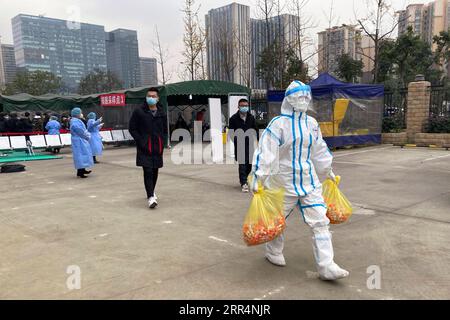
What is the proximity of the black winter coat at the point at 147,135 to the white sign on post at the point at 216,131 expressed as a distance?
5020mm

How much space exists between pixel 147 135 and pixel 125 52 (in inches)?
1238

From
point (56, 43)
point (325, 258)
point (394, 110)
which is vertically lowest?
point (325, 258)

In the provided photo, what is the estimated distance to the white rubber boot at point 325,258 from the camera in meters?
3.16

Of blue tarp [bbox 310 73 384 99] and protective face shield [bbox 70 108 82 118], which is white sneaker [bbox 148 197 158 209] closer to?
protective face shield [bbox 70 108 82 118]

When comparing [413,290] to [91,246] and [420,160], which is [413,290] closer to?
[91,246]

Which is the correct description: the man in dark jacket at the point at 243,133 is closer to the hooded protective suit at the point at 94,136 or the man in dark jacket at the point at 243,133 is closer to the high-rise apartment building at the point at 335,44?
the hooded protective suit at the point at 94,136

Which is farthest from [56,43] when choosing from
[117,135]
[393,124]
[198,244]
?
[198,244]

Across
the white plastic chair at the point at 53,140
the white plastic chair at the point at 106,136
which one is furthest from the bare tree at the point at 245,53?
the white plastic chair at the point at 53,140

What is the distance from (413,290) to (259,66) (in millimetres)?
21699

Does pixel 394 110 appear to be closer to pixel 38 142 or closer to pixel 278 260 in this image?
pixel 278 260

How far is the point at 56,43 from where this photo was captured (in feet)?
107

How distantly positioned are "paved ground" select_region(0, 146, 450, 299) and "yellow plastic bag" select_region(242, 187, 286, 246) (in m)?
0.43

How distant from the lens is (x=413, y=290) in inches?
122
